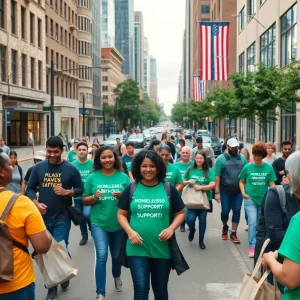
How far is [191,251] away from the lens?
8172 millimetres

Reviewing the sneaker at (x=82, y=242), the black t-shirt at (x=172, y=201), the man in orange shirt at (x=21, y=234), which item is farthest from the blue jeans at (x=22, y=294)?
the sneaker at (x=82, y=242)

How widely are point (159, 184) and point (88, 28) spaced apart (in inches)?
2861

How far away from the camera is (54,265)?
444 centimetres

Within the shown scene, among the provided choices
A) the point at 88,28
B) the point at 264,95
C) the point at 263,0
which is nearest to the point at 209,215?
the point at 264,95

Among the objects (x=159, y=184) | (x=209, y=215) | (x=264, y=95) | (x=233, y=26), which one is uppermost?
(x=233, y=26)

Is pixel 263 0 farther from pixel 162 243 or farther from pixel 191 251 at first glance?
pixel 162 243

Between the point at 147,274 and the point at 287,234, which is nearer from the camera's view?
the point at 287,234

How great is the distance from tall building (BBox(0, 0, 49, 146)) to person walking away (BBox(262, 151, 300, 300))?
3174cm

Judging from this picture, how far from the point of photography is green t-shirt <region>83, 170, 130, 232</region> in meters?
5.71

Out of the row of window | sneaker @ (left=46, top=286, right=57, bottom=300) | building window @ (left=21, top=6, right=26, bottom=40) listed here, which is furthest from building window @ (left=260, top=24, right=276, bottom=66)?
sneaker @ (left=46, top=286, right=57, bottom=300)

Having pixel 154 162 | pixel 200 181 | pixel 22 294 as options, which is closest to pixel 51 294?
pixel 154 162

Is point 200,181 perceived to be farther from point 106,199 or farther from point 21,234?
point 21,234

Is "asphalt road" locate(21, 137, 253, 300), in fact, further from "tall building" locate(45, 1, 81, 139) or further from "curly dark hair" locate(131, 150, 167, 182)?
"tall building" locate(45, 1, 81, 139)

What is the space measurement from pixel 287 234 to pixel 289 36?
28573 millimetres
